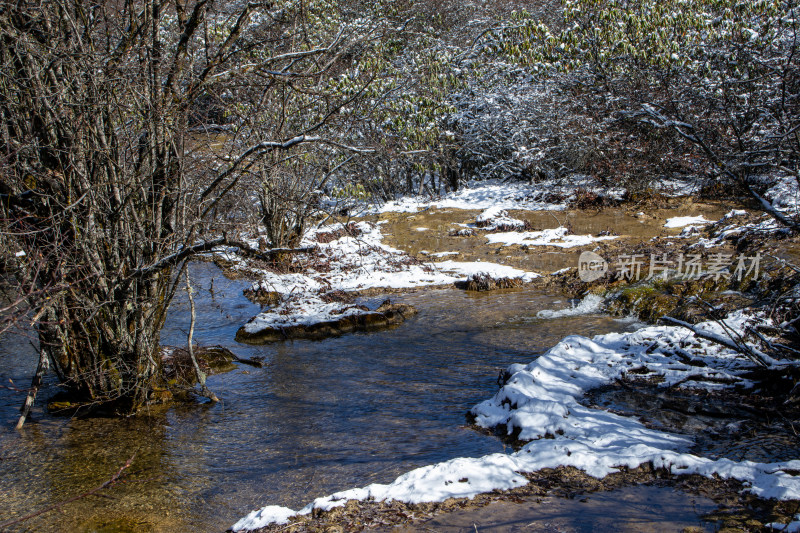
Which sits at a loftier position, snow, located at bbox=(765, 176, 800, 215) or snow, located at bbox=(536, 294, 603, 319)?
snow, located at bbox=(765, 176, 800, 215)

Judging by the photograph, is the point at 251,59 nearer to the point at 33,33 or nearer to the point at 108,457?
the point at 33,33

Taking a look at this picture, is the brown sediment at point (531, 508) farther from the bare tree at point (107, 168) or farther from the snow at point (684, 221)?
the snow at point (684, 221)

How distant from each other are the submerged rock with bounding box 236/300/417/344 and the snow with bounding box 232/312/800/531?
10.7 ft

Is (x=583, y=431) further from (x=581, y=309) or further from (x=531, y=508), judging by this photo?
(x=581, y=309)

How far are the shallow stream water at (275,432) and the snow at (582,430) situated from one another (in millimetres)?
434

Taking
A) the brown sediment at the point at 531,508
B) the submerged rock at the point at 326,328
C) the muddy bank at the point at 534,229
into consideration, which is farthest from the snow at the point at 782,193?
the brown sediment at the point at 531,508

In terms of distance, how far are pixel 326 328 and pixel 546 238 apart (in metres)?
7.35

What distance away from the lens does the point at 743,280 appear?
28.2 feet

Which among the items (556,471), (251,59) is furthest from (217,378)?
(556,471)

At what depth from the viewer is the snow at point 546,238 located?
46.5 ft

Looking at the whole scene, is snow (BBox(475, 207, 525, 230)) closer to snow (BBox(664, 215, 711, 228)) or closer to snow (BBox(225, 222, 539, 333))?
snow (BBox(225, 222, 539, 333))

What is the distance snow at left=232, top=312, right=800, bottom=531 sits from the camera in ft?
12.8

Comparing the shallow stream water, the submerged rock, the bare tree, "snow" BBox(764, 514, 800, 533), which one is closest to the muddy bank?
the submerged rock

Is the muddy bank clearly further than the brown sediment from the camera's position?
Yes
